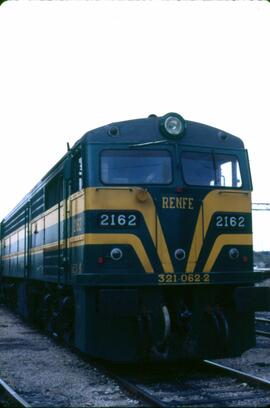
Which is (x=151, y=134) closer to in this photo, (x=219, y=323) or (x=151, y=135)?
(x=151, y=135)

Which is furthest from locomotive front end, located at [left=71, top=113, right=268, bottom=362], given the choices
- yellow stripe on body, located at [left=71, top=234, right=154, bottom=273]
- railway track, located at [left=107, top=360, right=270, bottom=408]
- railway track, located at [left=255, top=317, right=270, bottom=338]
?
railway track, located at [left=255, top=317, right=270, bottom=338]

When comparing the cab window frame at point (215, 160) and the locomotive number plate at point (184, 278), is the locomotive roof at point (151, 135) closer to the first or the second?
the cab window frame at point (215, 160)

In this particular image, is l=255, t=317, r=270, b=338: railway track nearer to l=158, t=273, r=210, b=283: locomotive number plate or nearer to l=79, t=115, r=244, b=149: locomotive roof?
l=158, t=273, r=210, b=283: locomotive number plate

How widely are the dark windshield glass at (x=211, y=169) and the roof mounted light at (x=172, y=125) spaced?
0.32m

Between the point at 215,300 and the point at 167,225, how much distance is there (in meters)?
1.30

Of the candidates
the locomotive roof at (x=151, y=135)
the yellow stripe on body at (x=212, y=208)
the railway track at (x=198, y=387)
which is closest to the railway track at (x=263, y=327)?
the railway track at (x=198, y=387)

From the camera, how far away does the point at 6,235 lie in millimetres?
21328

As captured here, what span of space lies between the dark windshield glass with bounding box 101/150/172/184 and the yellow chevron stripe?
1152mm

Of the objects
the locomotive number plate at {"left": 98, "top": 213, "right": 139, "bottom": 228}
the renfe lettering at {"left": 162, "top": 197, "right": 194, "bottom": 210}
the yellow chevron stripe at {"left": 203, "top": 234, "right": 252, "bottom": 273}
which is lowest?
the yellow chevron stripe at {"left": 203, "top": 234, "right": 252, "bottom": 273}

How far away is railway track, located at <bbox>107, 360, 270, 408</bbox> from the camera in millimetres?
6910

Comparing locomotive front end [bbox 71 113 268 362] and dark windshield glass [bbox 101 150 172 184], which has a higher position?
dark windshield glass [bbox 101 150 172 184]

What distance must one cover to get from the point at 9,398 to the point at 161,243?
113 inches

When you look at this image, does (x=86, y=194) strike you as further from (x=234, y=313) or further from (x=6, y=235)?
(x=6, y=235)

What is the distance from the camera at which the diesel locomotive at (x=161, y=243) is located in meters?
8.18
